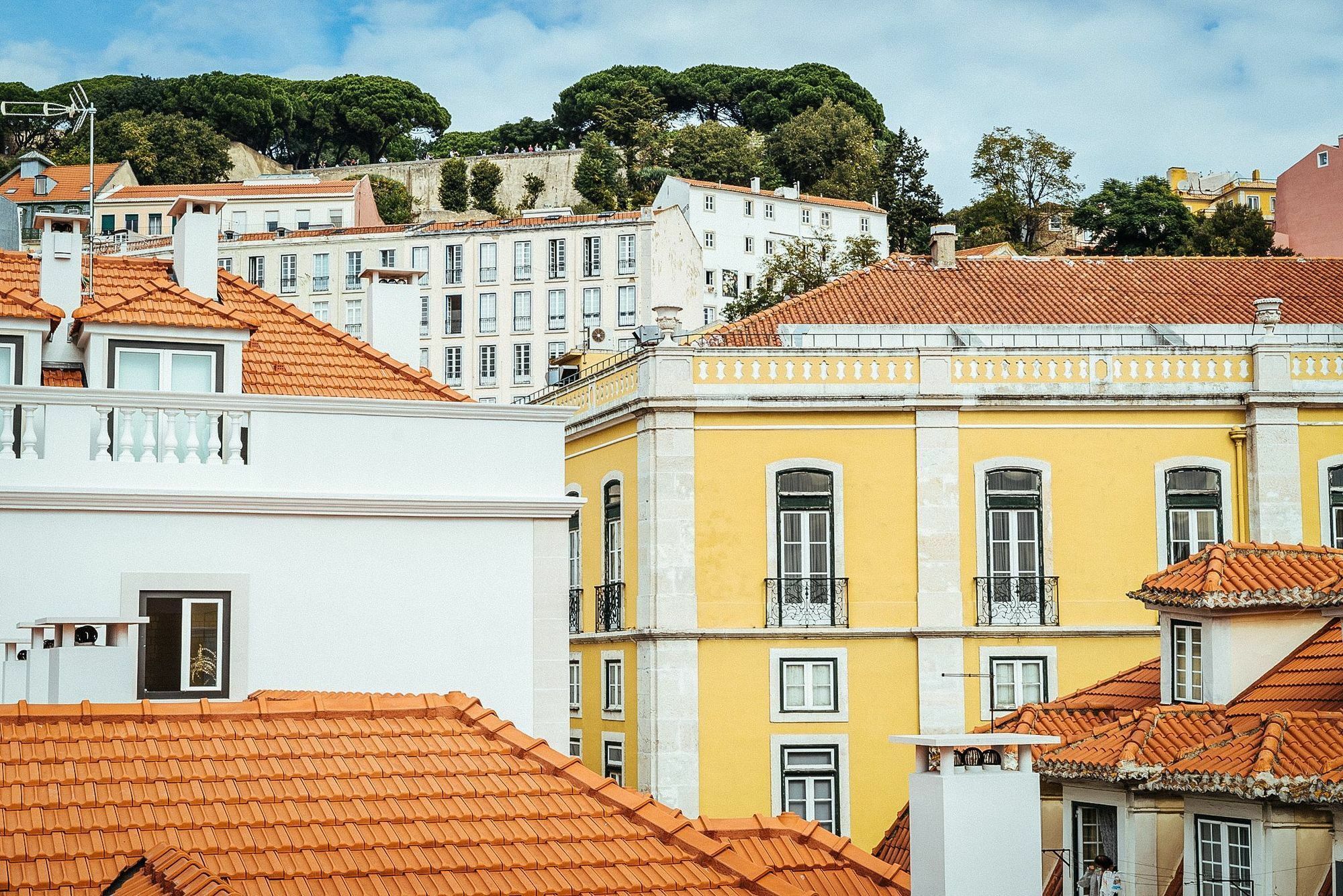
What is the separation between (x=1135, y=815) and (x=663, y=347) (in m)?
12.1

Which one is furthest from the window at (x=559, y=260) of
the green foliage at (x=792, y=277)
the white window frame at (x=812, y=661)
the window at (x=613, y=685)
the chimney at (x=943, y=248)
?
the white window frame at (x=812, y=661)

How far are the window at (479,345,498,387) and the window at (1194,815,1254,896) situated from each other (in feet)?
205

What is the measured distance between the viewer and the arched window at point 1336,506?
1035 inches

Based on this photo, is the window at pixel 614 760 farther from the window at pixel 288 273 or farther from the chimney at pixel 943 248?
the window at pixel 288 273

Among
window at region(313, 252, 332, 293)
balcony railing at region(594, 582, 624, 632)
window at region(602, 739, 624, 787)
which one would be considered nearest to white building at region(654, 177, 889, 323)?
window at region(313, 252, 332, 293)

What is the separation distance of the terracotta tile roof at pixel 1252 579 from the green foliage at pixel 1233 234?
44209 mm

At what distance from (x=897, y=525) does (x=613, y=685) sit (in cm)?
501

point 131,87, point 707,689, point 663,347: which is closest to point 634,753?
point 707,689

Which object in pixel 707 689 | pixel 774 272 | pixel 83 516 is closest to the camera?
pixel 83 516

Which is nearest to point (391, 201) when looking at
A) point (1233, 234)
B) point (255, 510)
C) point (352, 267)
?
point (352, 267)

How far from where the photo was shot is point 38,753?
10.0 metres

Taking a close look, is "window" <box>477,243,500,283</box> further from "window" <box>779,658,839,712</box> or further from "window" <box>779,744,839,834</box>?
"window" <box>779,744,839,834</box>

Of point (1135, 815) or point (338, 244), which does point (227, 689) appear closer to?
point (1135, 815)

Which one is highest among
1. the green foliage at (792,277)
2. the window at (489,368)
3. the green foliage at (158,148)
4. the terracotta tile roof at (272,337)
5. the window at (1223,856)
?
the green foliage at (158,148)
